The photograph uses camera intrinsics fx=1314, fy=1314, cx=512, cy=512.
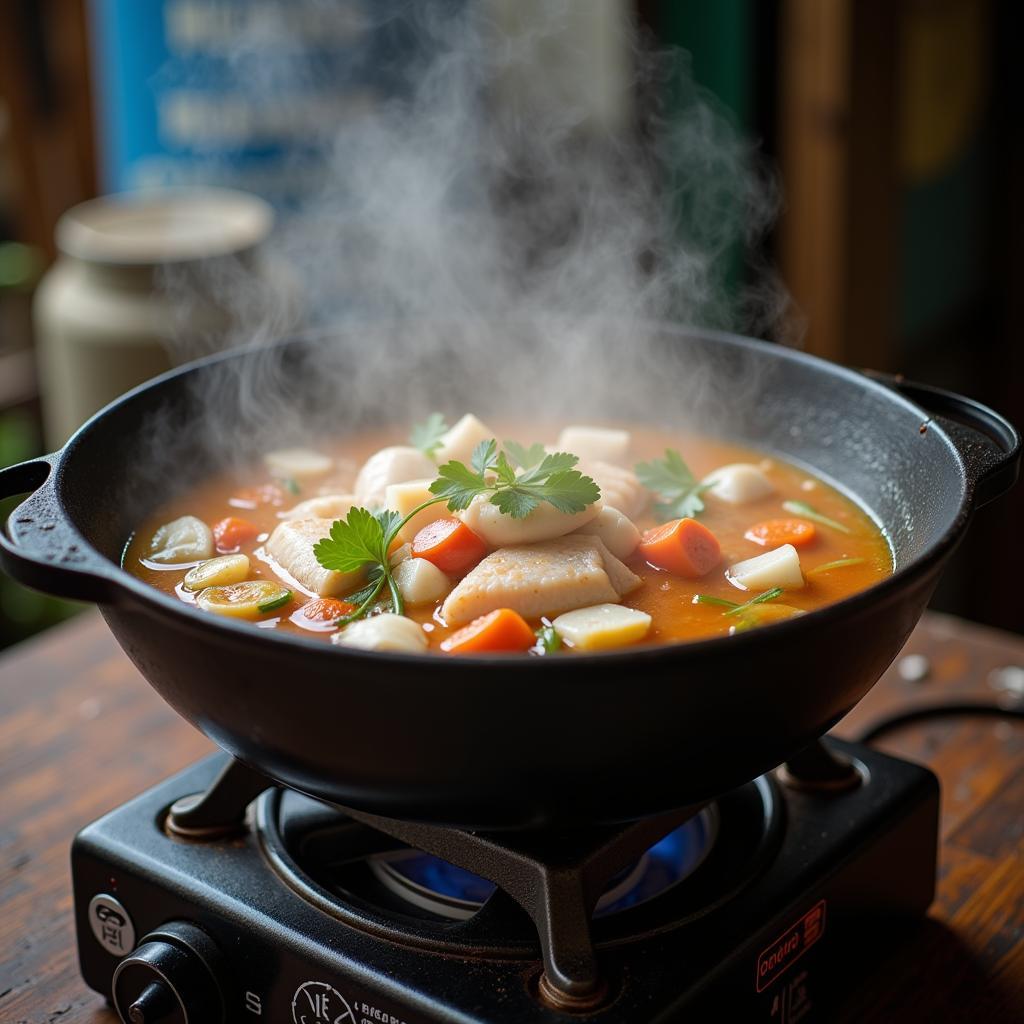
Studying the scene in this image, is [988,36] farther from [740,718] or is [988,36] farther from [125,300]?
[740,718]

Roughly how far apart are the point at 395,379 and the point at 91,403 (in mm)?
1421

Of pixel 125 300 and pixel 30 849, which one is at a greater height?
pixel 125 300

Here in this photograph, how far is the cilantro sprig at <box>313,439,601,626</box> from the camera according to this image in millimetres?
1483

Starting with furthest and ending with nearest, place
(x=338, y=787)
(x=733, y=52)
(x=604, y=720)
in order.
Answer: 1. (x=733, y=52)
2. (x=338, y=787)
3. (x=604, y=720)

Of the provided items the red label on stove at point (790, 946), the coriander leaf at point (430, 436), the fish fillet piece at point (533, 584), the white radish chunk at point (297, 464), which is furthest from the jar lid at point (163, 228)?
the red label on stove at point (790, 946)

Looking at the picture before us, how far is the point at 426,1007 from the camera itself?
1.31 metres

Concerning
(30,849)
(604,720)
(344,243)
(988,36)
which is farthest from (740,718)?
(988,36)

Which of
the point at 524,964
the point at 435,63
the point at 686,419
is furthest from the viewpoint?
the point at 435,63

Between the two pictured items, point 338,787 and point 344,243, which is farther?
point 344,243

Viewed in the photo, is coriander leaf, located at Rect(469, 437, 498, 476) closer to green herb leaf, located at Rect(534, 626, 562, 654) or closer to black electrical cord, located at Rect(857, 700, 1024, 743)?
green herb leaf, located at Rect(534, 626, 562, 654)

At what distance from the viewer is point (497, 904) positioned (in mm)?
1455

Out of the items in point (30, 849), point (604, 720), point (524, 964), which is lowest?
point (30, 849)

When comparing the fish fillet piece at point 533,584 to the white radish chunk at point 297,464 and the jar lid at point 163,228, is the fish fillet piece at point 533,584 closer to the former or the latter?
the white radish chunk at point 297,464

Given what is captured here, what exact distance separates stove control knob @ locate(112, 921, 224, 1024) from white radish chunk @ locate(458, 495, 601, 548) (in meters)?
0.55
